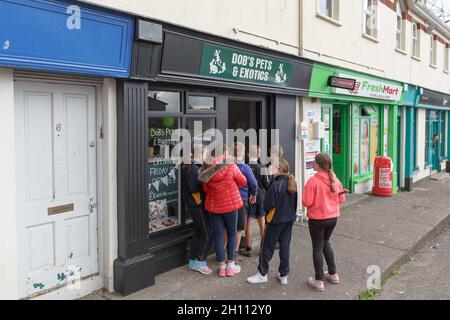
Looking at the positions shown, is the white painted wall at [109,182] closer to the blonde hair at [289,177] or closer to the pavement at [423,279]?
the blonde hair at [289,177]

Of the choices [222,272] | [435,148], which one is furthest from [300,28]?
Answer: [435,148]

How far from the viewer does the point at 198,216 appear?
500 centimetres

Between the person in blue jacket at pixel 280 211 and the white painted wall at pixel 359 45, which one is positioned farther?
the white painted wall at pixel 359 45

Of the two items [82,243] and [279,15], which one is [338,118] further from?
[82,243]

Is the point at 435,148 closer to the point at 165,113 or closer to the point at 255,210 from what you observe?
the point at 255,210

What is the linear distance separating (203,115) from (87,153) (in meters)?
1.77

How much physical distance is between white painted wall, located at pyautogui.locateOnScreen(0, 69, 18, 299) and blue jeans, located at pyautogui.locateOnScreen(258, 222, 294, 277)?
2611mm

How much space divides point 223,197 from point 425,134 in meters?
12.5

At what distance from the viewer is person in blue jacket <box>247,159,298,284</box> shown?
4.50 m

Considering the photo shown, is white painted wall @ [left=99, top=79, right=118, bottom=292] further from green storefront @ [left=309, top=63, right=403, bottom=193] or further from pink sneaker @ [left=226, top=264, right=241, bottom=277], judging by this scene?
green storefront @ [left=309, top=63, right=403, bottom=193]

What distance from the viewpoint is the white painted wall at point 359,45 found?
302 inches

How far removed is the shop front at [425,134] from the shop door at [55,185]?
10.2 metres

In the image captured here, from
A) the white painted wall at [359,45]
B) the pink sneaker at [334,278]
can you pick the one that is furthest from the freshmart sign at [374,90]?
the pink sneaker at [334,278]

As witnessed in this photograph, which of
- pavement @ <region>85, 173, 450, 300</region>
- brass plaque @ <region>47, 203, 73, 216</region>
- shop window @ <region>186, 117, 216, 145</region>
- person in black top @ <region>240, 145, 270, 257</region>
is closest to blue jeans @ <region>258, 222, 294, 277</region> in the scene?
pavement @ <region>85, 173, 450, 300</region>
